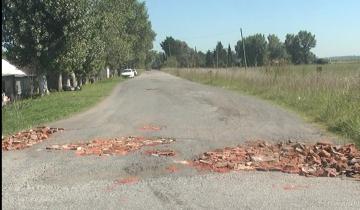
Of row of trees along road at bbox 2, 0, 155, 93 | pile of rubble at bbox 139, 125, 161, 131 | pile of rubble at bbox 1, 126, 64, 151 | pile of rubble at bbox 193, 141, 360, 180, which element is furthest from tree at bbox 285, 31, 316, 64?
pile of rubble at bbox 193, 141, 360, 180

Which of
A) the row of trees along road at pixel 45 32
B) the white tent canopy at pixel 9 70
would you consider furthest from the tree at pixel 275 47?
the row of trees along road at pixel 45 32

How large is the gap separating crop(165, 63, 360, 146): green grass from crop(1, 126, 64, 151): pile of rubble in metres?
6.76

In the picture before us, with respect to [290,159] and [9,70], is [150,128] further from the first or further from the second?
[9,70]

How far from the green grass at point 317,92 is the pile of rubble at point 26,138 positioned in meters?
6.76

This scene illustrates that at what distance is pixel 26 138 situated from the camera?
513 inches

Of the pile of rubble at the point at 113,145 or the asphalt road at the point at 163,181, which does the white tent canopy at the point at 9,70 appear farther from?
the pile of rubble at the point at 113,145

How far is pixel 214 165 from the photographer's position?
930 centimetres

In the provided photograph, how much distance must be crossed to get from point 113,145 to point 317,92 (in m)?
11.3

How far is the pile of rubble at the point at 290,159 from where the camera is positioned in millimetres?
8773

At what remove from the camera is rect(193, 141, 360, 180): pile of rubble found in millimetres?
8773

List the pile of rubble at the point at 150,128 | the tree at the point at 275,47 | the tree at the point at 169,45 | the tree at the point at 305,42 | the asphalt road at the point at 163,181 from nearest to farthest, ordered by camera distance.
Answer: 1. the asphalt road at the point at 163,181
2. the pile of rubble at the point at 150,128
3. the tree at the point at 275,47
4. the tree at the point at 305,42
5. the tree at the point at 169,45

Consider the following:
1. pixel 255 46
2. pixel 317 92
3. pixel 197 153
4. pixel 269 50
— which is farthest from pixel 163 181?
pixel 269 50

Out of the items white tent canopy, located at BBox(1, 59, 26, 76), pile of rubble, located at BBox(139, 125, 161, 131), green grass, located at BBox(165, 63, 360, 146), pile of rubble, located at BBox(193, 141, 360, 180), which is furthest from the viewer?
white tent canopy, located at BBox(1, 59, 26, 76)

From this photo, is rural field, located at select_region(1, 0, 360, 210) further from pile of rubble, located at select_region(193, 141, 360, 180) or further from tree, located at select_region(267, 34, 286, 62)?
tree, located at select_region(267, 34, 286, 62)
